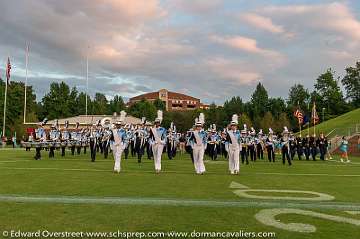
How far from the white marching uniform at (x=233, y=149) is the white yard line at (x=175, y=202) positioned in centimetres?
804

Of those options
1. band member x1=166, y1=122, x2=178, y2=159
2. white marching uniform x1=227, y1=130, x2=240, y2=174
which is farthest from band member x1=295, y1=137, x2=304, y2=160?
white marching uniform x1=227, y1=130, x2=240, y2=174

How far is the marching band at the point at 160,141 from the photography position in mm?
18969

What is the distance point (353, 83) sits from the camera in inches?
4791

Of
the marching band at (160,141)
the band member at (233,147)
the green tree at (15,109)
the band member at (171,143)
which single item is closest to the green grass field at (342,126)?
the marching band at (160,141)

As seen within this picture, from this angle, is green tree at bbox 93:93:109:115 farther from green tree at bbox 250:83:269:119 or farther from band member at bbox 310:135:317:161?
band member at bbox 310:135:317:161

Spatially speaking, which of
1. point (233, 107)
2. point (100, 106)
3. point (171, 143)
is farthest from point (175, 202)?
point (100, 106)

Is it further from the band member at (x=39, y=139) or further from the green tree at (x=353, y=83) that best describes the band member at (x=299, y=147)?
the green tree at (x=353, y=83)

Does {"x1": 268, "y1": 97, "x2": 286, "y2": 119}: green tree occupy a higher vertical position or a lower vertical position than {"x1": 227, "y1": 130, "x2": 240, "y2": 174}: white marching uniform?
higher

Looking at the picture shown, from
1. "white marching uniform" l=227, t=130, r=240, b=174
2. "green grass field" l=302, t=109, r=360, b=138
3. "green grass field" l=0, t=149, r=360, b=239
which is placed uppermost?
"green grass field" l=302, t=109, r=360, b=138

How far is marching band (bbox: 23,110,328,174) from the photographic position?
62.2ft

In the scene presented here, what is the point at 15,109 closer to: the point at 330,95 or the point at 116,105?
the point at 116,105

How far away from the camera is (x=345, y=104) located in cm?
11294

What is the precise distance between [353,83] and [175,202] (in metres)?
122

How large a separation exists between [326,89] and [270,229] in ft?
372
